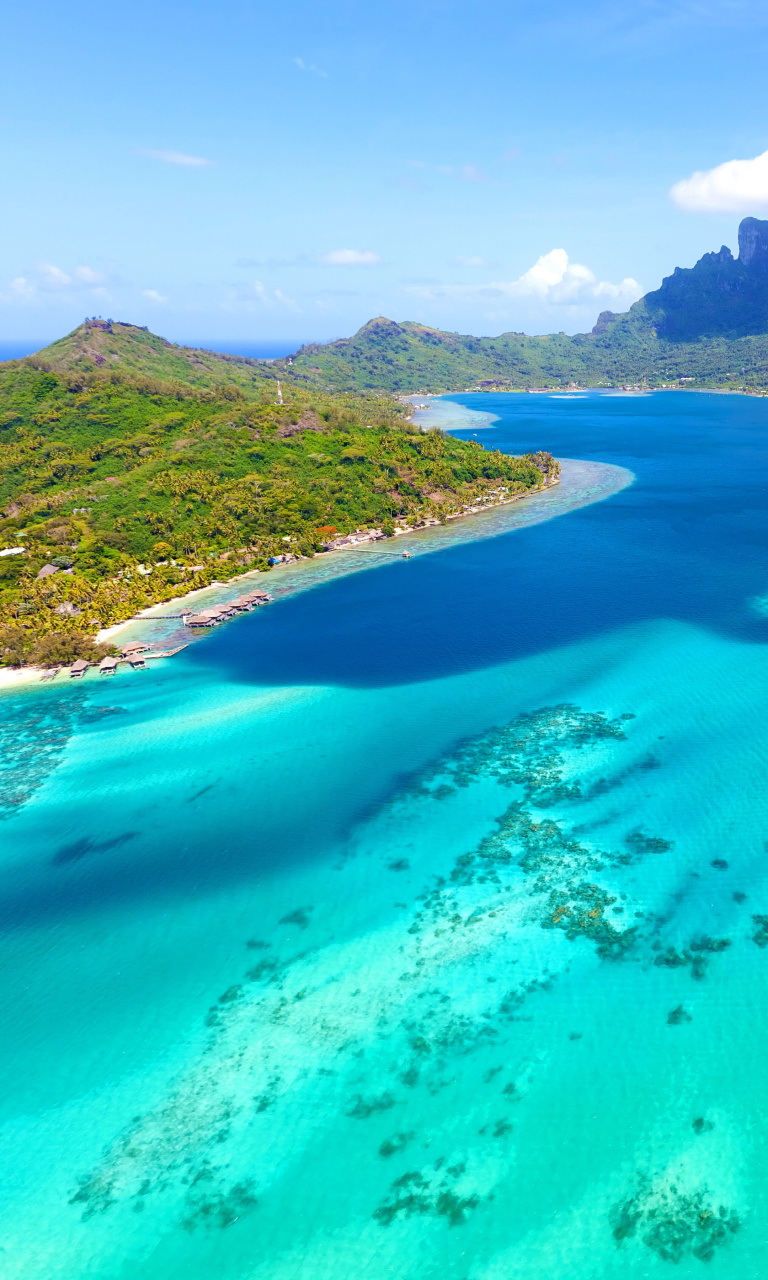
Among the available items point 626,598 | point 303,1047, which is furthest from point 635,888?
point 626,598

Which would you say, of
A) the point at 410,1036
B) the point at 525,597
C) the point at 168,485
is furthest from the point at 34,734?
the point at 168,485

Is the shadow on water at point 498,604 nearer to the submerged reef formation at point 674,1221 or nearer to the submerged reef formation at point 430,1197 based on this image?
the submerged reef formation at point 430,1197

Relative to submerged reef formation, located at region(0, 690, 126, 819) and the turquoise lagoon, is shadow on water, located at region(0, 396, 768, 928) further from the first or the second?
submerged reef formation, located at region(0, 690, 126, 819)

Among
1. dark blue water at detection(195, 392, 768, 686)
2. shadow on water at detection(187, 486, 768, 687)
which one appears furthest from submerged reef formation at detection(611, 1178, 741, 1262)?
dark blue water at detection(195, 392, 768, 686)

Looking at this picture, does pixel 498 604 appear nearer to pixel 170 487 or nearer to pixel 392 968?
pixel 392 968

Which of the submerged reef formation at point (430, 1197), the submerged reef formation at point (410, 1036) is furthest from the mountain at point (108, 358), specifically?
the submerged reef formation at point (430, 1197)

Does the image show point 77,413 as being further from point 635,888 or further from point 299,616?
point 635,888
